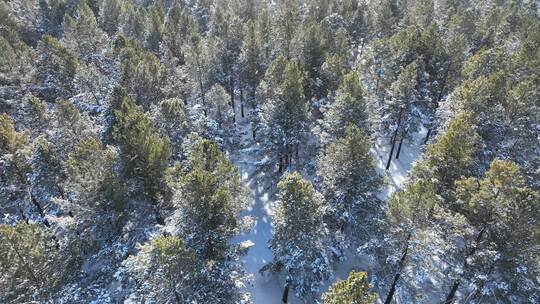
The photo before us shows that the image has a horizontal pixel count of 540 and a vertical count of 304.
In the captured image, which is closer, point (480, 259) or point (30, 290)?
point (30, 290)

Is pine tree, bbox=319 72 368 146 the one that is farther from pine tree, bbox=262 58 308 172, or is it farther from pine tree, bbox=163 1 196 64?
pine tree, bbox=163 1 196 64

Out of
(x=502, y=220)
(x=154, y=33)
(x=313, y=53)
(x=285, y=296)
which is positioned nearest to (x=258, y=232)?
(x=285, y=296)

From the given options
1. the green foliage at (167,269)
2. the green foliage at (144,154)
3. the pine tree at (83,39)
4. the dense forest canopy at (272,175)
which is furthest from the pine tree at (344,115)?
the pine tree at (83,39)

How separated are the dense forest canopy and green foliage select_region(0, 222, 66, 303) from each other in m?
0.08

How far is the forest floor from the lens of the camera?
98.5 ft

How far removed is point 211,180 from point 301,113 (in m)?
13.4

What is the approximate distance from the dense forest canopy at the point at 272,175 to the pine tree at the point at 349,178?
0.37ft

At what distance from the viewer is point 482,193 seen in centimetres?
2128

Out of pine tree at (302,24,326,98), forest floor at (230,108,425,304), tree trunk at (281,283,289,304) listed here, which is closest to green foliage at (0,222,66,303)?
forest floor at (230,108,425,304)

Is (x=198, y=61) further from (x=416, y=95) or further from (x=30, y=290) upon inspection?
(x=30, y=290)

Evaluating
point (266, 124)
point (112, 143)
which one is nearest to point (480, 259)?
point (266, 124)

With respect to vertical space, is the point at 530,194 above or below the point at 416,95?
below

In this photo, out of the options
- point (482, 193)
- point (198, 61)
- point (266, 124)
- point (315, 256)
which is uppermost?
point (198, 61)

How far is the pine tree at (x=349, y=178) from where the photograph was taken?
26234 mm
